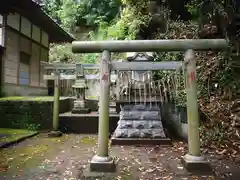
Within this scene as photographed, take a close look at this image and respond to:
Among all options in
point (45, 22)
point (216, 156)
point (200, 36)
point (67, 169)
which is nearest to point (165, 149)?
→ point (216, 156)

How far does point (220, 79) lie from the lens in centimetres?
752

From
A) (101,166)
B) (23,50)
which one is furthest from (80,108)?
(101,166)

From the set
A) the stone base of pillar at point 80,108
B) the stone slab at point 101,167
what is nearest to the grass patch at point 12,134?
the stone base of pillar at point 80,108

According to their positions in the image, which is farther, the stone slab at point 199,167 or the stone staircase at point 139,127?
the stone staircase at point 139,127

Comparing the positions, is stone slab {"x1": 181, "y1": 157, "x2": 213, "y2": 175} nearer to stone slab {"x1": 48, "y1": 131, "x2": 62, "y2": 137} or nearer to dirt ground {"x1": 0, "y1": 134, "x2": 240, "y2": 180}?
dirt ground {"x1": 0, "y1": 134, "x2": 240, "y2": 180}

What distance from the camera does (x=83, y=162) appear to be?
17.4 ft

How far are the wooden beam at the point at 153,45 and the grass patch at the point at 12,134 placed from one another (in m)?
3.85

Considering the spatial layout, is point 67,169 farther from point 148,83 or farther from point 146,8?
point 146,8

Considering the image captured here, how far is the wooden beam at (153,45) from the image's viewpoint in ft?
16.3

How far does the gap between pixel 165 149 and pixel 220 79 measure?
3005 mm

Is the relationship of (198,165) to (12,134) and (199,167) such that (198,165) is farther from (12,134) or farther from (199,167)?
(12,134)

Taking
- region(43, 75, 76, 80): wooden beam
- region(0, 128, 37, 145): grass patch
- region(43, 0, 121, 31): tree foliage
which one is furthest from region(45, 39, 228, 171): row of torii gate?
region(43, 0, 121, 31): tree foliage

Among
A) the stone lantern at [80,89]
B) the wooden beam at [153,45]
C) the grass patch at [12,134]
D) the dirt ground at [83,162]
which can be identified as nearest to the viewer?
the dirt ground at [83,162]

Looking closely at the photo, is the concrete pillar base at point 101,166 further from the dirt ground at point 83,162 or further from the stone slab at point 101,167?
the dirt ground at point 83,162
